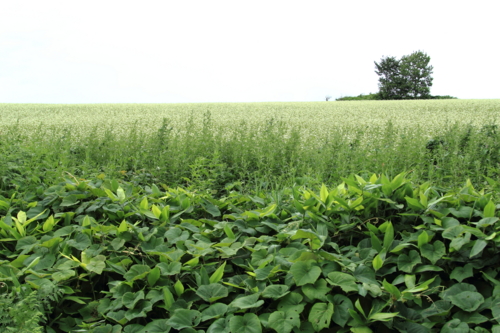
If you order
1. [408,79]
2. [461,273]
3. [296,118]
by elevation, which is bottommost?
[461,273]

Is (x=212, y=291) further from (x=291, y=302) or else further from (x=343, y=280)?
(x=343, y=280)

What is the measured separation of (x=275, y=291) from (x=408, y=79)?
5066 cm

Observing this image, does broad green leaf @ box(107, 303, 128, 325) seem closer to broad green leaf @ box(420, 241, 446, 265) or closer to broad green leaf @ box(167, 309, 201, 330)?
broad green leaf @ box(167, 309, 201, 330)

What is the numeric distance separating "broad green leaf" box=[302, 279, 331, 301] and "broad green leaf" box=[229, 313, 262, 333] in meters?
0.30

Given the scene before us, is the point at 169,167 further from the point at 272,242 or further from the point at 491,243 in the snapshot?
the point at 491,243

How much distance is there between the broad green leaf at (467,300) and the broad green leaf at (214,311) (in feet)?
4.10

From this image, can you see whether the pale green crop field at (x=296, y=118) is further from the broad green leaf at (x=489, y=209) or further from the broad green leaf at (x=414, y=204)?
the broad green leaf at (x=489, y=209)

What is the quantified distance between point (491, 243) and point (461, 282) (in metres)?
0.36

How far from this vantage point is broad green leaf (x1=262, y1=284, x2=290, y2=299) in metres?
2.07

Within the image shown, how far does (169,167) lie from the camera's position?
5.35 metres

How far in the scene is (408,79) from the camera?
47594 millimetres

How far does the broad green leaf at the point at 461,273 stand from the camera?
7.32 feet

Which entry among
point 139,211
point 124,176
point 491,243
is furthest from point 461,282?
point 124,176

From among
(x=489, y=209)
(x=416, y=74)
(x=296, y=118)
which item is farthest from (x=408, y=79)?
(x=489, y=209)
